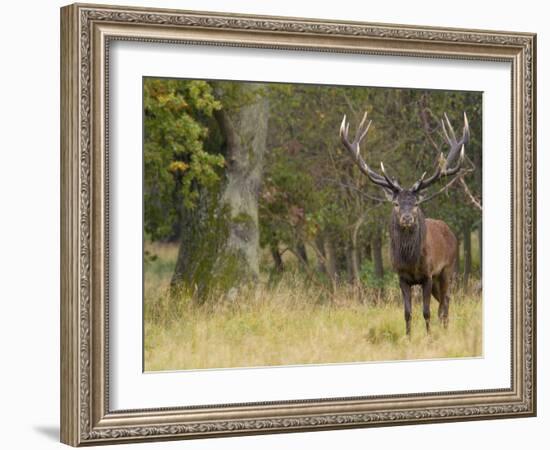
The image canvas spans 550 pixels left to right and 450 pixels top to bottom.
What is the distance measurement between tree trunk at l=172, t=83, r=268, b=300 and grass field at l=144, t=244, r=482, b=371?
0.20 metres

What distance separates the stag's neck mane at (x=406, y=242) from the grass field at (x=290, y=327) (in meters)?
0.34

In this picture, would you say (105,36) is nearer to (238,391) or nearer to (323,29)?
(323,29)

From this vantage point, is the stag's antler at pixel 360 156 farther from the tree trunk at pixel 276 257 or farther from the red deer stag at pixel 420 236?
the tree trunk at pixel 276 257

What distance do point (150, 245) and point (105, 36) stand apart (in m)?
1.53

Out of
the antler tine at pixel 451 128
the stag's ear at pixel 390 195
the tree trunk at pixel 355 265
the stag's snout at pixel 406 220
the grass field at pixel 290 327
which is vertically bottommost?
the grass field at pixel 290 327

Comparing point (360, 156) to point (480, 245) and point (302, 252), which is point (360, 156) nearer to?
point (302, 252)

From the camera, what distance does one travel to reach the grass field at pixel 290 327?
36.9ft

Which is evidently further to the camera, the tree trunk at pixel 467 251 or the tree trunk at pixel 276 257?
the tree trunk at pixel 467 251

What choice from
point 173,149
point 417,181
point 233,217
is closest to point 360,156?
point 417,181

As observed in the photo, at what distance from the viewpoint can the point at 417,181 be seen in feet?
40.2

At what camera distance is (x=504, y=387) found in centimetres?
1245

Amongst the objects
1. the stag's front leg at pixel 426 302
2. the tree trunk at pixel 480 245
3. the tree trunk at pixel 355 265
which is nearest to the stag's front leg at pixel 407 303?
the stag's front leg at pixel 426 302

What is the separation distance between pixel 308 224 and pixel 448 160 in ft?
4.15

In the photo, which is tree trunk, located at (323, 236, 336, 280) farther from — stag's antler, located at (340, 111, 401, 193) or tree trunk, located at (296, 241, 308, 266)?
stag's antler, located at (340, 111, 401, 193)
